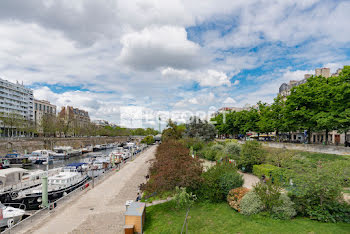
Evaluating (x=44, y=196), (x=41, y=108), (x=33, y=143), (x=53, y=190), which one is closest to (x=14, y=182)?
(x=53, y=190)

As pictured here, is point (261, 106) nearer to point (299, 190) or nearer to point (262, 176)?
point (262, 176)

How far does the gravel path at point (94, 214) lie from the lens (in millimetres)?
15031

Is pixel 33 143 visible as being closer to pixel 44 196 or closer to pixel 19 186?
pixel 19 186

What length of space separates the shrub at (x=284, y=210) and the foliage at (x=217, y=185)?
4.08m

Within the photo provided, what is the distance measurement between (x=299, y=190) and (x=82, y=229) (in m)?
14.7

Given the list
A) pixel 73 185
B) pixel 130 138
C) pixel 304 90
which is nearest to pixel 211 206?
pixel 73 185

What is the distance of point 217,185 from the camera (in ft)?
58.5

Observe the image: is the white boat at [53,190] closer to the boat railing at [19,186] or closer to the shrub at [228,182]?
the boat railing at [19,186]

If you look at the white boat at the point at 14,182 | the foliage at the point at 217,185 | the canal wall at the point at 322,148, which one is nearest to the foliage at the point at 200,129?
the canal wall at the point at 322,148

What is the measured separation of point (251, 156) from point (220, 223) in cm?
1614

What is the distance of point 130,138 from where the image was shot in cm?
16312

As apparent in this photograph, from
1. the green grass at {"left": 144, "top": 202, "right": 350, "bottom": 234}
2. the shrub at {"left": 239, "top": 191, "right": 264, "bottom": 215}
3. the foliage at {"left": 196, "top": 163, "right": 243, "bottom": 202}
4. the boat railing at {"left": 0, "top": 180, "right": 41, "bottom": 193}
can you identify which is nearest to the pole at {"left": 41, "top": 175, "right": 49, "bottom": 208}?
the boat railing at {"left": 0, "top": 180, "right": 41, "bottom": 193}

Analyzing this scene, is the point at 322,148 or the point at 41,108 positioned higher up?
the point at 41,108

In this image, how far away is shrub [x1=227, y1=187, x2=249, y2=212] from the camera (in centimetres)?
1559
